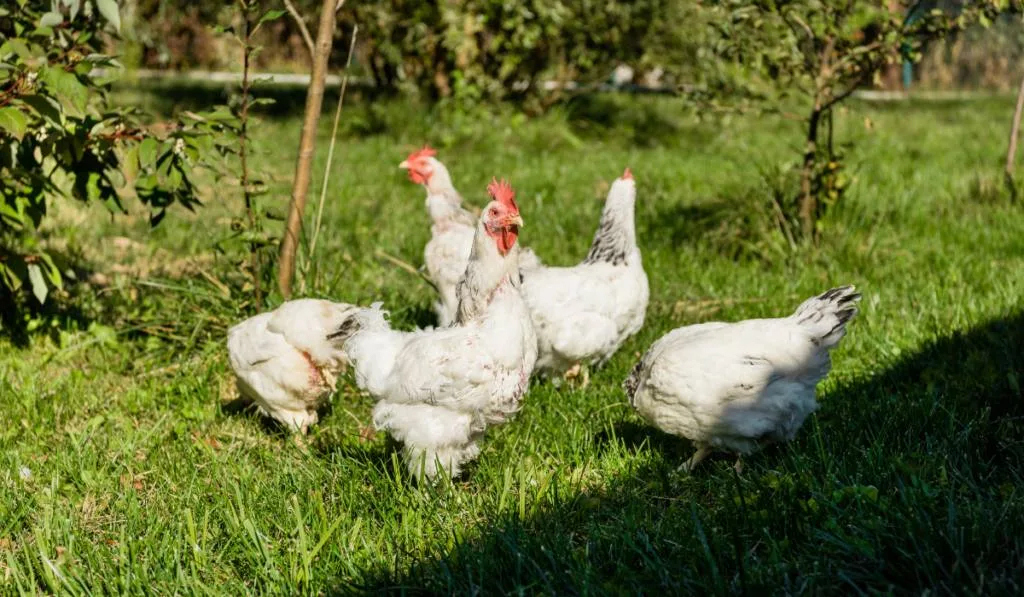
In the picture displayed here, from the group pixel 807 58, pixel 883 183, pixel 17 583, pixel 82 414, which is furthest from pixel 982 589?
pixel 883 183

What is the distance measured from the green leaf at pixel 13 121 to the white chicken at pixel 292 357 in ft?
3.67

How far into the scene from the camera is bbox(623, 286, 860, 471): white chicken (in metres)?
3.32

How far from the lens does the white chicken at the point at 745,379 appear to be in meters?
3.32

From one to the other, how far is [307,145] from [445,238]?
85 cm

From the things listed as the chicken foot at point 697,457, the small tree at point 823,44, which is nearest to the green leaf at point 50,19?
the chicken foot at point 697,457

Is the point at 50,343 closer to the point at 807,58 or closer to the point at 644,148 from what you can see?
the point at 807,58

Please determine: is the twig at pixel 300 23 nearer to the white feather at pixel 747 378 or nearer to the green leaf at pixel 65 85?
the green leaf at pixel 65 85

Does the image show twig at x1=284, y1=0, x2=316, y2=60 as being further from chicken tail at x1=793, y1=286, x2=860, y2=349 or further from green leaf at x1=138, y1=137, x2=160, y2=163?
chicken tail at x1=793, y1=286, x2=860, y2=349

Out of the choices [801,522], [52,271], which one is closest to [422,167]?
[52,271]

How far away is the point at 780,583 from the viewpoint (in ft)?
8.02

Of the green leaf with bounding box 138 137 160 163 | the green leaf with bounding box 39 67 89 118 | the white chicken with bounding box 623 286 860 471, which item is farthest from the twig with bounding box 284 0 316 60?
the white chicken with bounding box 623 286 860 471

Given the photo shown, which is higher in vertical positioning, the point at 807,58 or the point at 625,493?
the point at 807,58

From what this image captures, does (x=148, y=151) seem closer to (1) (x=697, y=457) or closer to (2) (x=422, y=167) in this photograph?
(2) (x=422, y=167)

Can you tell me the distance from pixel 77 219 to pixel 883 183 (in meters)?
6.36
